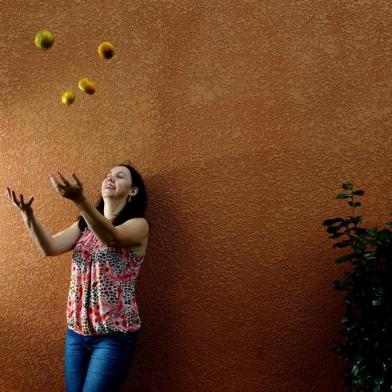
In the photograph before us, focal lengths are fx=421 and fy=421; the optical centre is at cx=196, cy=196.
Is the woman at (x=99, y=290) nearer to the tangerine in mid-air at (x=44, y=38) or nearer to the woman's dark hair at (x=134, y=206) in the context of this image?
the woman's dark hair at (x=134, y=206)

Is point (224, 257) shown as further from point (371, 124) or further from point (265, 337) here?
point (371, 124)

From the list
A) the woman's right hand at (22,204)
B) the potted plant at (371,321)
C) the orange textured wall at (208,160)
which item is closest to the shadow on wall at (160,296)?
the orange textured wall at (208,160)

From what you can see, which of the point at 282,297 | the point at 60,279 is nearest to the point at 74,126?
the point at 60,279

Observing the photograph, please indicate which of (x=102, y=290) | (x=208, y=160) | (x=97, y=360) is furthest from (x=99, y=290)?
(x=208, y=160)

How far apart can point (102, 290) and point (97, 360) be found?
24cm

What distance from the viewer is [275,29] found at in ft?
6.77

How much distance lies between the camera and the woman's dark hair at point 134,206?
175 centimetres

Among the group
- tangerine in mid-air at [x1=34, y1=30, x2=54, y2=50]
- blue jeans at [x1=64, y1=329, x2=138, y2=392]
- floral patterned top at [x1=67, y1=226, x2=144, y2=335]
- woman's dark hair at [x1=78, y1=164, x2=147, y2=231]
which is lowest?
blue jeans at [x1=64, y1=329, x2=138, y2=392]

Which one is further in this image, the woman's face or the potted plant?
the woman's face

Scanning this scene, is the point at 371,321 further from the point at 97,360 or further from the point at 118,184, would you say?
the point at 118,184

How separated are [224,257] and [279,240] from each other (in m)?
0.26

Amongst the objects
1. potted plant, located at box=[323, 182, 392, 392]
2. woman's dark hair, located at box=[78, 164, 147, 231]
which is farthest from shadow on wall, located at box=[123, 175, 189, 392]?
potted plant, located at box=[323, 182, 392, 392]

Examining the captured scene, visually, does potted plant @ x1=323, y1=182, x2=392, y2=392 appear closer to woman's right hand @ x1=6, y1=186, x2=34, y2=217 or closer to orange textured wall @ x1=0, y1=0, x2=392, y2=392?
orange textured wall @ x1=0, y1=0, x2=392, y2=392

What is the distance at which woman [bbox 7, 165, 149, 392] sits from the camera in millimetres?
1459
